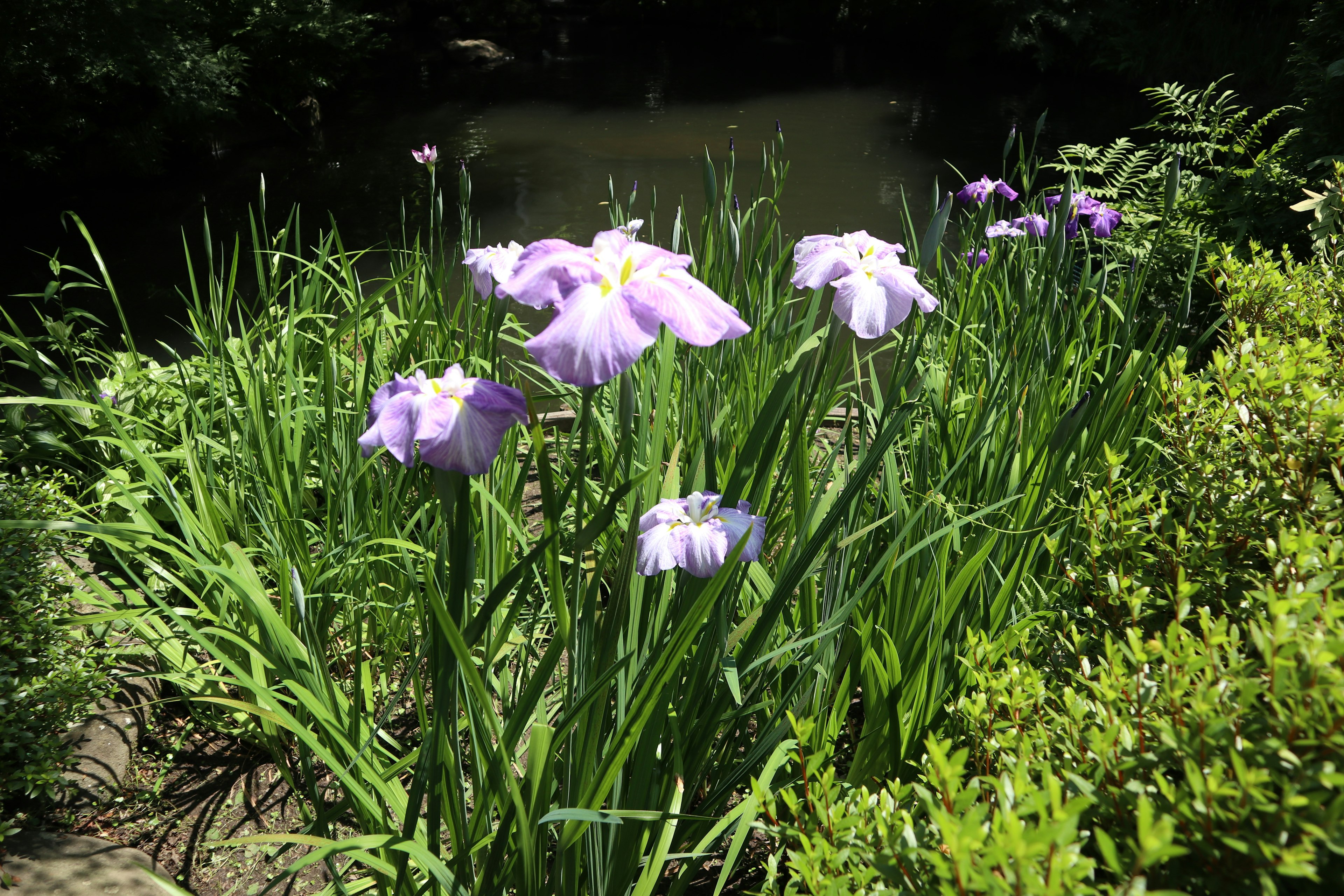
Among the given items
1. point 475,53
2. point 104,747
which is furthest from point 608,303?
point 475,53

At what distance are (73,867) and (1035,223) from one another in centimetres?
261

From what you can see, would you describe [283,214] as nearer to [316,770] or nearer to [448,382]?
[316,770]

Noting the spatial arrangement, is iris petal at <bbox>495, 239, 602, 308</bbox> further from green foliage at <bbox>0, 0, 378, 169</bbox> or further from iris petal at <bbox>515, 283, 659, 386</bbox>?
green foliage at <bbox>0, 0, 378, 169</bbox>

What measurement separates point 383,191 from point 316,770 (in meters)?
7.03

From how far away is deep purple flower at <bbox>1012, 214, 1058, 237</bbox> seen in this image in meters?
2.18

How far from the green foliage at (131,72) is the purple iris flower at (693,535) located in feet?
25.8

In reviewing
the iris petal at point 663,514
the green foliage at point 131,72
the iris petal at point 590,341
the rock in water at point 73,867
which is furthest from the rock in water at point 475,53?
the iris petal at point 590,341

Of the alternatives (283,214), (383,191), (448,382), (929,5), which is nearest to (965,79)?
(929,5)

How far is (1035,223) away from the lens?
2.22 m

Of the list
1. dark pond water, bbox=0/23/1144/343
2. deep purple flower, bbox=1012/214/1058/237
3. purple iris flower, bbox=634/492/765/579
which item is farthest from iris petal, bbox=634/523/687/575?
dark pond water, bbox=0/23/1144/343

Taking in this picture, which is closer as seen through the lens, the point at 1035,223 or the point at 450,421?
the point at 450,421

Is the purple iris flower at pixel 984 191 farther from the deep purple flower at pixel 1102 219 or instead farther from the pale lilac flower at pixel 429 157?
the pale lilac flower at pixel 429 157

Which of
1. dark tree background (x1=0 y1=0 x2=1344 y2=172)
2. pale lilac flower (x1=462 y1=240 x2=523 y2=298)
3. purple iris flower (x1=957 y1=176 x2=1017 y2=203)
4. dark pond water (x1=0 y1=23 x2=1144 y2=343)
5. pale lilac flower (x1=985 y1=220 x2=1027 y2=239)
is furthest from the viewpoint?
dark pond water (x1=0 y1=23 x2=1144 y2=343)

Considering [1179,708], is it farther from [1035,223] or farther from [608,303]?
[1035,223]
